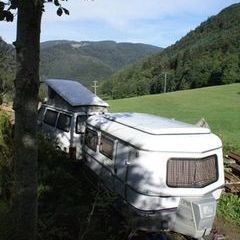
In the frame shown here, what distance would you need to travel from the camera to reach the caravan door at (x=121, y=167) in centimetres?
1120

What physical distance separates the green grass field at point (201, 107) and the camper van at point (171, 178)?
18.2 m

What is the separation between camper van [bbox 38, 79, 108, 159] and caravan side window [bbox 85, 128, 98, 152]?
116 centimetres

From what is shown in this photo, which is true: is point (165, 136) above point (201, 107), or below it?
above

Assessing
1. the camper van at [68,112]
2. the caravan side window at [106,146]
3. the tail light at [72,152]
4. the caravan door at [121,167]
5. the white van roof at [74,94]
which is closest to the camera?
the caravan door at [121,167]

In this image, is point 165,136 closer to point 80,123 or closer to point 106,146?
point 106,146

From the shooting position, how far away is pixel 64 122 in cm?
1784

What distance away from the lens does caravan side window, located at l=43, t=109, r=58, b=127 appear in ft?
Result: 61.4

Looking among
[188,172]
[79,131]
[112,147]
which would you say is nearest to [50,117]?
[79,131]

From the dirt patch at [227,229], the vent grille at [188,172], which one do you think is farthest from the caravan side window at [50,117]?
the vent grille at [188,172]

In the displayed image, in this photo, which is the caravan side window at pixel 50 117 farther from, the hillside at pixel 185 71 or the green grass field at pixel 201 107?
the hillside at pixel 185 71

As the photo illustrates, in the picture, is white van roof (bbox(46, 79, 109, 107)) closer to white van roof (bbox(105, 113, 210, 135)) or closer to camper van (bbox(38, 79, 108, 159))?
camper van (bbox(38, 79, 108, 159))

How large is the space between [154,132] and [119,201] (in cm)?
179

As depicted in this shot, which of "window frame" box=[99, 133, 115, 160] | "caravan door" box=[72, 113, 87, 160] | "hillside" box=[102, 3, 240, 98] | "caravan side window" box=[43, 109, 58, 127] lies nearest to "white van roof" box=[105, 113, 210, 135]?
"window frame" box=[99, 133, 115, 160]

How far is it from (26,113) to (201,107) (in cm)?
4813
